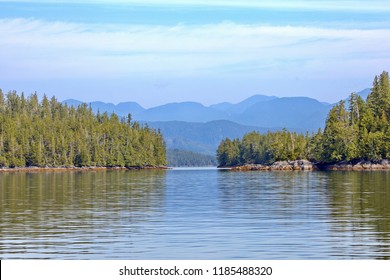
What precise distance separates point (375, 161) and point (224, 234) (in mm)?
158957

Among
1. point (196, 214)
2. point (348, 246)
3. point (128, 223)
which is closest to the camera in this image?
point (348, 246)

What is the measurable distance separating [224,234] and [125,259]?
9.41 meters

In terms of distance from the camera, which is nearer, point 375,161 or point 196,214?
point 196,214

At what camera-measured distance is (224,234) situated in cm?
4353

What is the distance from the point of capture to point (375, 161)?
644 ft

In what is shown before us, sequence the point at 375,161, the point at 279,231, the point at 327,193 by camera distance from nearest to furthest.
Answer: the point at 279,231 → the point at 327,193 → the point at 375,161

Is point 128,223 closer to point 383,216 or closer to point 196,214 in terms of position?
point 196,214

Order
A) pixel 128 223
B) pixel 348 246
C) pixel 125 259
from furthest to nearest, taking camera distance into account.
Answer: pixel 128 223
pixel 348 246
pixel 125 259

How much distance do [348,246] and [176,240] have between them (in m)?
9.01
